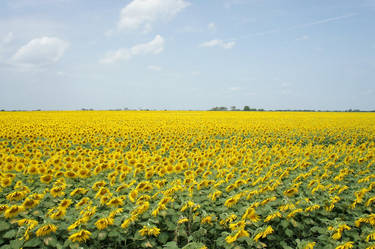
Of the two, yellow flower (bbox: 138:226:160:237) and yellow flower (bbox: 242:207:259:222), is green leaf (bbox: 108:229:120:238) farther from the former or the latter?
yellow flower (bbox: 242:207:259:222)

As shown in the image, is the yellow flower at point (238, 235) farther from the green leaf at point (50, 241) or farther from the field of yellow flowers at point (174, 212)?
the green leaf at point (50, 241)

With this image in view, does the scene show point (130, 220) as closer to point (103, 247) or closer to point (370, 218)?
point (103, 247)

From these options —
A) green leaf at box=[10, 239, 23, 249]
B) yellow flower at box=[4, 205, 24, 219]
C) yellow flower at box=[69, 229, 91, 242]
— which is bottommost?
green leaf at box=[10, 239, 23, 249]

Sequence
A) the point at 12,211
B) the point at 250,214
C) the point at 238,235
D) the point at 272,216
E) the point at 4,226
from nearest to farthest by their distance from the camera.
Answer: the point at 238,235, the point at 4,226, the point at 12,211, the point at 250,214, the point at 272,216

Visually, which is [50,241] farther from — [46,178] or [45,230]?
[46,178]

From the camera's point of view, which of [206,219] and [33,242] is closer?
[33,242]

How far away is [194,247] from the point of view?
3148mm

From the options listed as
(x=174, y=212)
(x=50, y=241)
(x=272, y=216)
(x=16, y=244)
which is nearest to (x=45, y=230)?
(x=50, y=241)

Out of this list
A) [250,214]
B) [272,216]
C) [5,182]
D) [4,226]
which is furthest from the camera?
[5,182]

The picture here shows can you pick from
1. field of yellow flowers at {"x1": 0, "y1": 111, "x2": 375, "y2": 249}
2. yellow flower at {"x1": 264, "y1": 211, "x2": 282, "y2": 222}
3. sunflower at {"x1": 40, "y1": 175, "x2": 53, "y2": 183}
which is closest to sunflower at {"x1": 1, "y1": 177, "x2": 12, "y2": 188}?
field of yellow flowers at {"x1": 0, "y1": 111, "x2": 375, "y2": 249}

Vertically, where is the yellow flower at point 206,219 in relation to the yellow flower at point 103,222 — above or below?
below

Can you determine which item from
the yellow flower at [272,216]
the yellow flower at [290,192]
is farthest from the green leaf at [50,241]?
the yellow flower at [290,192]

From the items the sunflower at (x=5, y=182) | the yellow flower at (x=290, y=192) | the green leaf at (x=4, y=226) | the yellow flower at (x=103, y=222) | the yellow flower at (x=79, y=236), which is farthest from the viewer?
the yellow flower at (x=290, y=192)

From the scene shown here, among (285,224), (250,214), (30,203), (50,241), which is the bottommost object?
(285,224)
